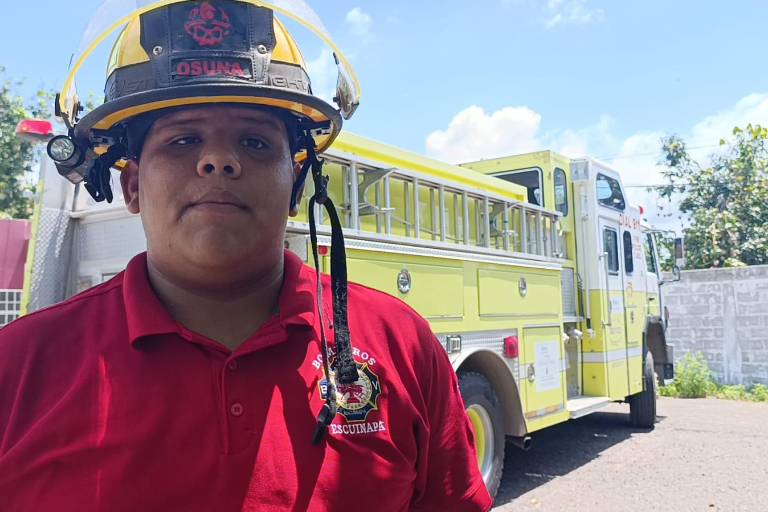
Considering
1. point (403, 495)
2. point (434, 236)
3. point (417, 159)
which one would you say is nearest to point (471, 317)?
point (434, 236)

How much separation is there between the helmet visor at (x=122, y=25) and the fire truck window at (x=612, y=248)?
588cm

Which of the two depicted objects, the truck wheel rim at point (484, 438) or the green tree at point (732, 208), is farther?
the green tree at point (732, 208)

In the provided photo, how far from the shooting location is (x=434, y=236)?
4.64 meters

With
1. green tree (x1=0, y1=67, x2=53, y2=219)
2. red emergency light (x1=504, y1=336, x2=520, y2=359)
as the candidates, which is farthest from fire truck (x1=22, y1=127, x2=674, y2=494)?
green tree (x1=0, y1=67, x2=53, y2=219)

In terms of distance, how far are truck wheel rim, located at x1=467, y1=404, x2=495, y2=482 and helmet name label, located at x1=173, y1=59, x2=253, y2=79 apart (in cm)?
361

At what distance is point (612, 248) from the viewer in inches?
285

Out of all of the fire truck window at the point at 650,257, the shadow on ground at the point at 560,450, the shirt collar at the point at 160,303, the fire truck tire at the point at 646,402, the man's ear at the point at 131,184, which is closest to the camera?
the shirt collar at the point at 160,303

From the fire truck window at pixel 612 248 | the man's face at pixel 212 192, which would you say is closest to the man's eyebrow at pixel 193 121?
the man's face at pixel 212 192

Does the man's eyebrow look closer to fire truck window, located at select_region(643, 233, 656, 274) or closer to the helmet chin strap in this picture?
the helmet chin strap

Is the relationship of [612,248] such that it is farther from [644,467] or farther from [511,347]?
[511,347]

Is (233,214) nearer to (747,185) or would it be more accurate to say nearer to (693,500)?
(693,500)

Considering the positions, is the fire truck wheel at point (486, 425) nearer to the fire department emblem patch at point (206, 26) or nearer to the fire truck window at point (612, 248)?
the fire truck window at point (612, 248)

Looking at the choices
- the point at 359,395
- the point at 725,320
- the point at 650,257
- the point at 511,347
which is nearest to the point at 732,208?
the point at 725,320

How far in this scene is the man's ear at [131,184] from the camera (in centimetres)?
156
